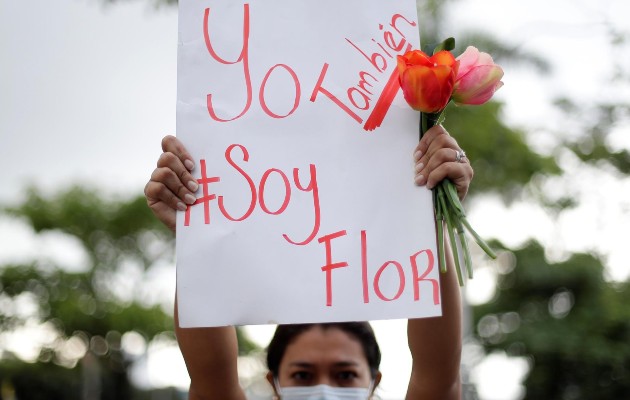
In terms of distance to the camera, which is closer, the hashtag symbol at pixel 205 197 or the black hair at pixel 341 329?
the hashtag symbol at pixel 205 197

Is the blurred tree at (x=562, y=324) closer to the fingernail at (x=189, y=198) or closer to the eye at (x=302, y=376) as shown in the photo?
the eye at (x=302, y=376)

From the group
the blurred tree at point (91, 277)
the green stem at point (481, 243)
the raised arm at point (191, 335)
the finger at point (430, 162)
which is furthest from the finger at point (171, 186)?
the blurred tree at point (91, 277)

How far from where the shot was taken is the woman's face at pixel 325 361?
2615mm

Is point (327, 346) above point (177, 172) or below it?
below

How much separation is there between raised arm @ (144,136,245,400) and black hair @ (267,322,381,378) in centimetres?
31

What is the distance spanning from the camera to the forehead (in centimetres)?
264

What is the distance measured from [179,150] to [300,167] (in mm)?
305

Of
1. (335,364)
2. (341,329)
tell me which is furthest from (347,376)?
(341,329)

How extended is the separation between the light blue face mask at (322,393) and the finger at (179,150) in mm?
775

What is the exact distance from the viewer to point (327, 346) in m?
2.67

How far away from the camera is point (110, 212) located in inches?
937

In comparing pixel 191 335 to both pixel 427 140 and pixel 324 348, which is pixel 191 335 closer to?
pixel 324 348

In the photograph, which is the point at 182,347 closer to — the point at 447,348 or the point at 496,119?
the point at 447,348

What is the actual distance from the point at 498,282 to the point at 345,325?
23522 millimetres
